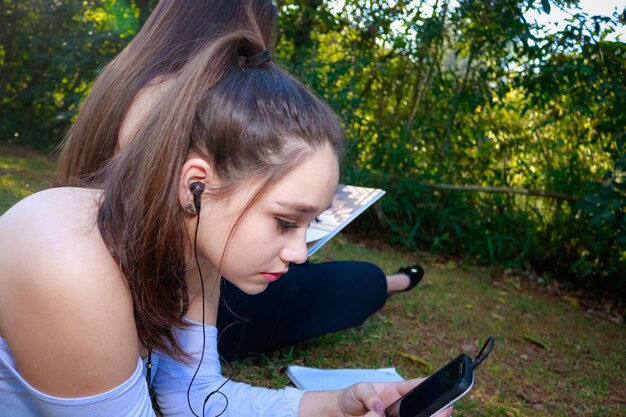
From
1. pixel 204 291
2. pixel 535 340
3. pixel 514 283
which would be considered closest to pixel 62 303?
pixel 204 291

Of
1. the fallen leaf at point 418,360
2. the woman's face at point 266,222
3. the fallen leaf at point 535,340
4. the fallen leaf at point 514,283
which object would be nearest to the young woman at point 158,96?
the fallen leaf at point 418,360

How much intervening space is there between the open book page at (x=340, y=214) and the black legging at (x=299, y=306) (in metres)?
0.15

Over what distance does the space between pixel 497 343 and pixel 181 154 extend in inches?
88.9

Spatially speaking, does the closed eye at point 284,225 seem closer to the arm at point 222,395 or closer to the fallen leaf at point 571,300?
the arm at point 222,395

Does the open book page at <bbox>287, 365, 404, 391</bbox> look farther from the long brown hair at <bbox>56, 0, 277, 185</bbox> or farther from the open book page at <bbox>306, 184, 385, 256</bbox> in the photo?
the long brown hair at <bbox>56, 0, 277, 185</bbox>

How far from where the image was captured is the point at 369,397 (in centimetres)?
155

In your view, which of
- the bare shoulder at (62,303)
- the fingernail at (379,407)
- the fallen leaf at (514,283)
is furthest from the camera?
the fallen leaf at (514,283)

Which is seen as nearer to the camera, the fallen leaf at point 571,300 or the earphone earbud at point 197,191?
the earphone earbud at point 197,191

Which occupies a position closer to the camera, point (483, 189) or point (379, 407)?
point (379, 407)

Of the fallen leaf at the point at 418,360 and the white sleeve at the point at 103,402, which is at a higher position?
the white sleeve at the point at 103,402

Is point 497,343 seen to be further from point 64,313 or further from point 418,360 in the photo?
point 64,313

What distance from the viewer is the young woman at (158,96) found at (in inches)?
73.1

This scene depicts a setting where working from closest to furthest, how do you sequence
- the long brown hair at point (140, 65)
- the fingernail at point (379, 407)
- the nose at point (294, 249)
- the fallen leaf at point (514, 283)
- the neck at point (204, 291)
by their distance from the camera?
1. the nose at point (294, 249)
2. the fingernail at point (379, 407)
3. the neck at point (204, 291)
4. the long brown hair at point (140, 65)
5. the fallen leaf at point (514, 283)

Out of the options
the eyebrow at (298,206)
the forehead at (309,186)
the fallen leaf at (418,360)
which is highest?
the forehead at (309,186)
